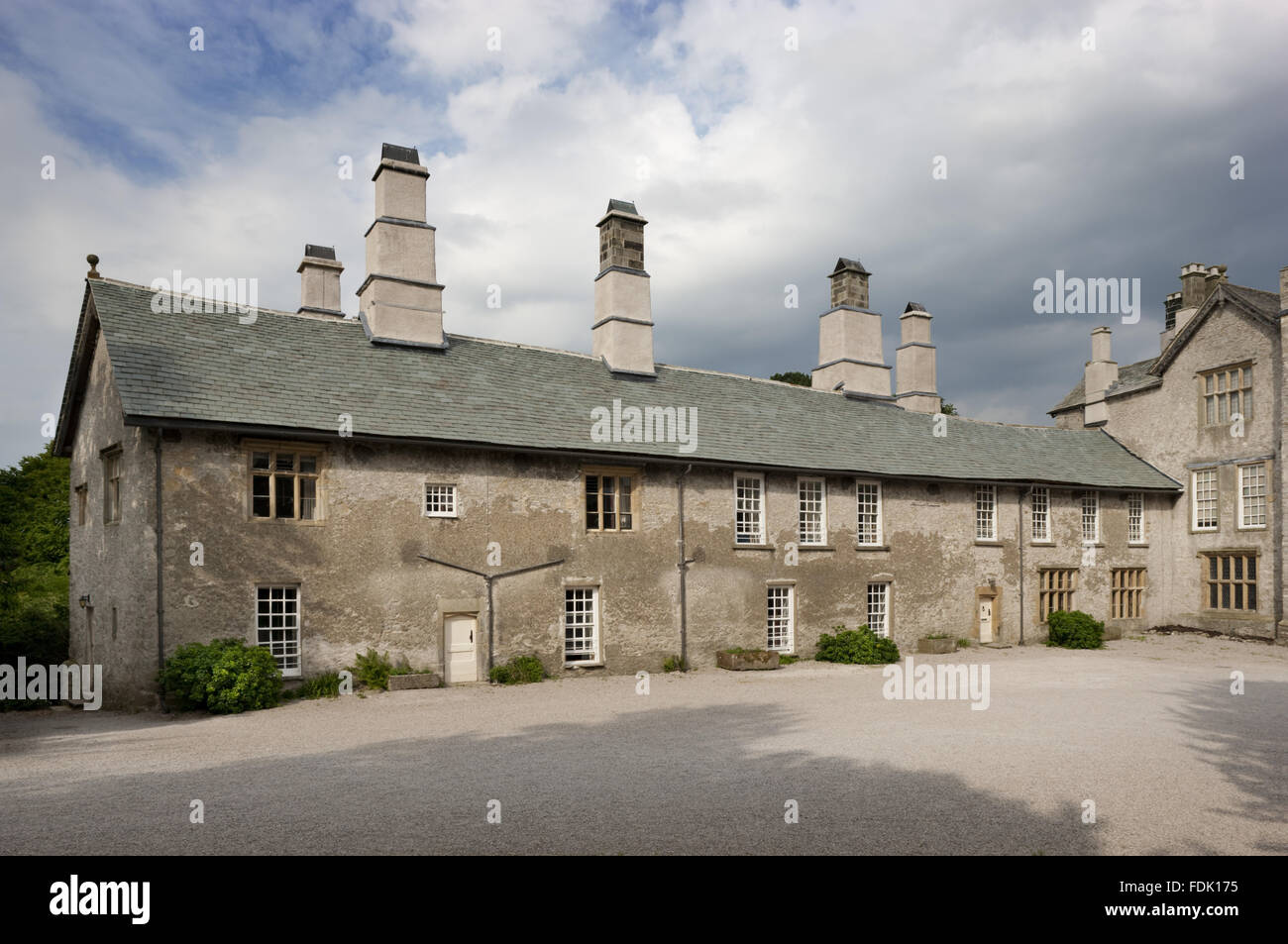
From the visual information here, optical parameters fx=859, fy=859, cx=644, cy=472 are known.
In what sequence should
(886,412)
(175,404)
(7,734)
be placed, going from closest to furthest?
1. (7,734)
2. (175,404)
3. (886,412)

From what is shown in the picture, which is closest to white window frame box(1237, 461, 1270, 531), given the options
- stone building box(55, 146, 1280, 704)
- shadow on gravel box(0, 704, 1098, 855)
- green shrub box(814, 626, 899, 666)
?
stone building box(55, 146, 1280, 704)

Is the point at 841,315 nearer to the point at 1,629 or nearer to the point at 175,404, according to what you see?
the point at 175,404

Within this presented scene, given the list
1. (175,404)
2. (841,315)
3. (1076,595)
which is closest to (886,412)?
(841,315)

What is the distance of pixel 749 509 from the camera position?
2388 cm

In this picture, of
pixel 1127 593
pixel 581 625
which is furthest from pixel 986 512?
pixel 581 625

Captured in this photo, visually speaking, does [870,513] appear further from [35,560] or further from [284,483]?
[35,560]

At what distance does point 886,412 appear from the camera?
29.7 metres

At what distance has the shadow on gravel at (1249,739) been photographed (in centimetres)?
908

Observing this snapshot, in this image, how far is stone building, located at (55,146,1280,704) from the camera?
17297mm

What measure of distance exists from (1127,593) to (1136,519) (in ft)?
9.13

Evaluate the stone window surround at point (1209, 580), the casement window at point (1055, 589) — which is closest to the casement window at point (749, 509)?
the casement window at point (1055, 589)

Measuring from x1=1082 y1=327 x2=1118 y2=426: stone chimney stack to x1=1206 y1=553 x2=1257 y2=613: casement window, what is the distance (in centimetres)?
731

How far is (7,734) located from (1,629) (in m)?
10.1

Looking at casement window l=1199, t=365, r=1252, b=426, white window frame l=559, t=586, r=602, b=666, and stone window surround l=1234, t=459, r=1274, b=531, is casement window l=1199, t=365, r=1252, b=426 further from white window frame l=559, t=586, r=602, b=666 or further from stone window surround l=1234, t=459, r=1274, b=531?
white window frame l=559, t=586, r=602, b=666
